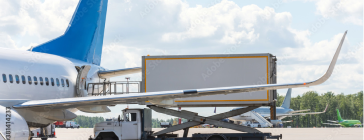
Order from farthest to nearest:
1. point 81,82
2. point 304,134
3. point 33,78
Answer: point 304,134 → point 81,82 → point 33,78

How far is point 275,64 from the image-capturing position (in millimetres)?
16359

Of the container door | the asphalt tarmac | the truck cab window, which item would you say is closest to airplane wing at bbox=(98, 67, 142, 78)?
the truck cab window

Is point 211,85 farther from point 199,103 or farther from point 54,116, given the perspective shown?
point 54,116

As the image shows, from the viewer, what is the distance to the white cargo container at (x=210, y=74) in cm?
1569

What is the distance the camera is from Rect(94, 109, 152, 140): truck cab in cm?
1477

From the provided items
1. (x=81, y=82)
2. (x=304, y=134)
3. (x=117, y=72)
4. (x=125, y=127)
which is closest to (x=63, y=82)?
(x=81, y=82)

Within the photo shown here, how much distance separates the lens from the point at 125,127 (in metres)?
14.9

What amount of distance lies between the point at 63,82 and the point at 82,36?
5.38 m

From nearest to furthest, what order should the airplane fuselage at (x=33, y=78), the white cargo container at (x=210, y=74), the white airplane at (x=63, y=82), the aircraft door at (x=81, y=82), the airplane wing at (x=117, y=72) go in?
the white airplane at (x=63, y=82), the airplane fuselage at (x=33, y=78), the white cargo container at (x=210, y=74), the aircraft door at (x=81, y=82), the airplane wing at (x=117, y=72)

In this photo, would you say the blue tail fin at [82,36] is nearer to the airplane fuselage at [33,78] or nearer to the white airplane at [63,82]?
the white airplane at [63,82]

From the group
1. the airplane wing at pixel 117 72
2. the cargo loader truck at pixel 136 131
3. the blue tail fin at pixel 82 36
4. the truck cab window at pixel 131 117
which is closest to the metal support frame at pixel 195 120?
the cargo loader truck at pixel 136 131

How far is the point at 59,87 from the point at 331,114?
10849cm

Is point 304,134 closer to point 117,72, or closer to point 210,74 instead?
point 117,72

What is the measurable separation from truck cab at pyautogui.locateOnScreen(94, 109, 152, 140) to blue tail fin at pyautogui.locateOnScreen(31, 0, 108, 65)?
23.1 feet
